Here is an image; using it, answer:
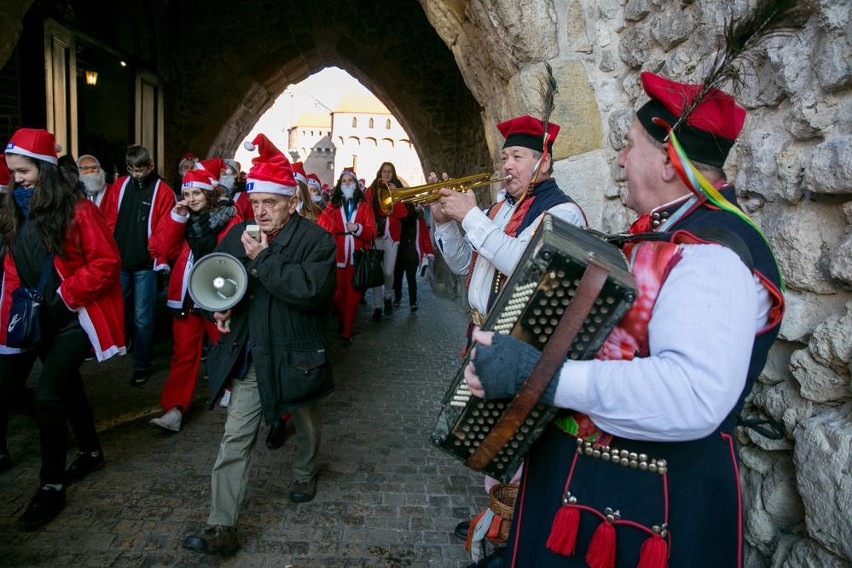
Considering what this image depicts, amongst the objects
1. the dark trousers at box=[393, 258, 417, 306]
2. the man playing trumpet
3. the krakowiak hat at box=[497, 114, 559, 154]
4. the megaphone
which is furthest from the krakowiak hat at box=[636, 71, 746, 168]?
the dark trousers at box=[393, 258, 417, 306]

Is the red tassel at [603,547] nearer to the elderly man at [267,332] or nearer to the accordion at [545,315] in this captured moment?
the accordion at [545,315]

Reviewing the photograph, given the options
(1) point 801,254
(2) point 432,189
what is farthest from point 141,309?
(1) point 801,254

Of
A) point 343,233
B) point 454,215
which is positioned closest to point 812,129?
point 454,215

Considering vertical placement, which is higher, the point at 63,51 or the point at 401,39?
the point at 401,39

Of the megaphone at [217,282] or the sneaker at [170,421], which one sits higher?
the megaphone at [217,282]

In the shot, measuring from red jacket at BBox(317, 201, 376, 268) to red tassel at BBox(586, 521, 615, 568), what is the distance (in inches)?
219

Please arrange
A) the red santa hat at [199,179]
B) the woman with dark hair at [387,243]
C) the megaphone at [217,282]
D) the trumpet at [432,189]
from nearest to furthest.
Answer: the megaphone at [217,282] < the trumpet at [432,189] < the red santa hat at [199,179] < the woman with dark hair at [387,243]

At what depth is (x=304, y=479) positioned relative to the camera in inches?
131

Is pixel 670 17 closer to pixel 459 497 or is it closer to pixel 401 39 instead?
pixel 459 497

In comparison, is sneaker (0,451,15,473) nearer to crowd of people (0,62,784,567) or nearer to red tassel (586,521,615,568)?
crowd of people (0,62,784,567)

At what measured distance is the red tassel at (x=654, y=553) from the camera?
125 centimetres

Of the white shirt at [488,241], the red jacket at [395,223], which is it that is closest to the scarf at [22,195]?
the white shirt at [488,241]

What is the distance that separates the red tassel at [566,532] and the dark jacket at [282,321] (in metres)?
1.72

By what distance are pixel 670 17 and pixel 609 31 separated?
0.70m
